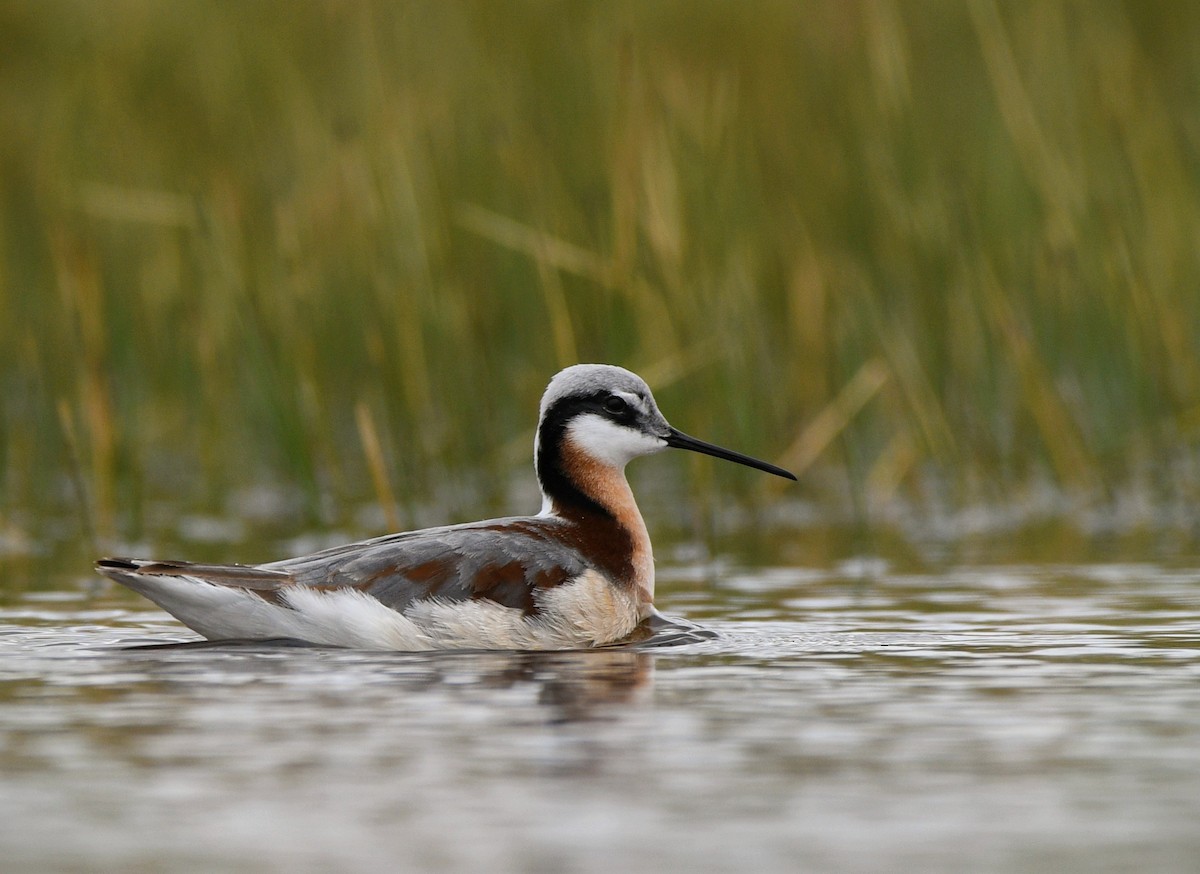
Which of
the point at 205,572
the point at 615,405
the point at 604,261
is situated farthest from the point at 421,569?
the point at 604,261

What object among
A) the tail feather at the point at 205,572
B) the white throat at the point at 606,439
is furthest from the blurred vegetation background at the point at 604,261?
the tail feather at the point at 205,572

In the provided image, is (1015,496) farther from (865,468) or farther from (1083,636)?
(1083,636)

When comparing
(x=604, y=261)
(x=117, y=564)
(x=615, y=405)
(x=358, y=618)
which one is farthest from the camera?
(x=604, y=261)

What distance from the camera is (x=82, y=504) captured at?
1129 centimetres

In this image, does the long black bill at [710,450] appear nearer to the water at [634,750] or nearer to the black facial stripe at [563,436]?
the black facial stripe at [563,436]

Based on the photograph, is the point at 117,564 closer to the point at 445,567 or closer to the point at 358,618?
the point at 358,618

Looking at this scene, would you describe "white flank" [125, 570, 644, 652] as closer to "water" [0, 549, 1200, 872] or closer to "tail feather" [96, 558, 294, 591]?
"tail feather" [96, 558, 294, 591]

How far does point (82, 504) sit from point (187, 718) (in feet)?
15.8

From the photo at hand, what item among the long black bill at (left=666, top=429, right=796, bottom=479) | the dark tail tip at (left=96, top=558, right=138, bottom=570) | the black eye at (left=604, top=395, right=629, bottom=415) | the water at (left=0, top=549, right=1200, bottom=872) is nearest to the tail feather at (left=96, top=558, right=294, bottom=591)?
the dark tail tip at (left=96, top=558, right=138, bottom=570)

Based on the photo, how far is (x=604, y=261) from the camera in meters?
11.5

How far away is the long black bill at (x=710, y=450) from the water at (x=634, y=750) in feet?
2.57

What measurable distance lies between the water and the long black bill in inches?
30.8

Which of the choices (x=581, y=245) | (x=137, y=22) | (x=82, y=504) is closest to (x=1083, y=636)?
(x=581, y=245)

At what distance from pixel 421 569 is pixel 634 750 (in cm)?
252
